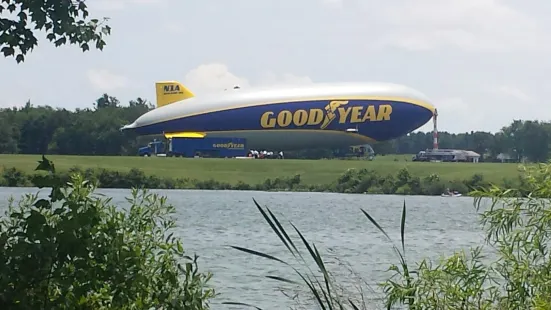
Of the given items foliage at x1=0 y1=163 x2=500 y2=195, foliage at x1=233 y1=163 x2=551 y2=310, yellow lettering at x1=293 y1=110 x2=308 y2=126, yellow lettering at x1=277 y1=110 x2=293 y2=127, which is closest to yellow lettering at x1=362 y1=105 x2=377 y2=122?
yellow lettering at x1=293 y1=110 x2=308 y2=126

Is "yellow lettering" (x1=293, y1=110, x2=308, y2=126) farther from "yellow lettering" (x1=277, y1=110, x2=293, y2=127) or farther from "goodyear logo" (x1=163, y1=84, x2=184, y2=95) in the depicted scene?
"goodyear logo" (x1=163, y1=84, x2=184, y2=95)

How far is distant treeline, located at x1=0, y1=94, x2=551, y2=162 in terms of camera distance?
383ft

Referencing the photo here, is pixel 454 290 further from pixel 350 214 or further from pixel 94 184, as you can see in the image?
pixel 350 214

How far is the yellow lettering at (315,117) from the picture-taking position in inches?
4012

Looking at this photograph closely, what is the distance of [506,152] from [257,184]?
62.9 metres

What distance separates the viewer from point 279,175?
291ft

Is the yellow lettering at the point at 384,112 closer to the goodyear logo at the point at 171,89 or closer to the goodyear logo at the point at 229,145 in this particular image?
the goodyear logo at the point at 229,145

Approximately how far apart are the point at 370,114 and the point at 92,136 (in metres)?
33.6

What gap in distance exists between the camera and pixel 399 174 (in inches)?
3349

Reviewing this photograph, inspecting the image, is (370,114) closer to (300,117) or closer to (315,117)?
(315,117)

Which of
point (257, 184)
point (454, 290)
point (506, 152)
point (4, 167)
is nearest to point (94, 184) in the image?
point (454, 290)

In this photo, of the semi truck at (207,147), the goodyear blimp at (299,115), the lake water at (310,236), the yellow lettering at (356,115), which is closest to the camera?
the lake water at (310,236)

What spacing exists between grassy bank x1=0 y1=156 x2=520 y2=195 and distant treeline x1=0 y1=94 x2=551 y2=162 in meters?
19.4

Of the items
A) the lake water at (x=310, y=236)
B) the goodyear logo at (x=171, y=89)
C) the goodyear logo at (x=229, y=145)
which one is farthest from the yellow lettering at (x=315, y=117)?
the lake water at (x=310, y=236)
